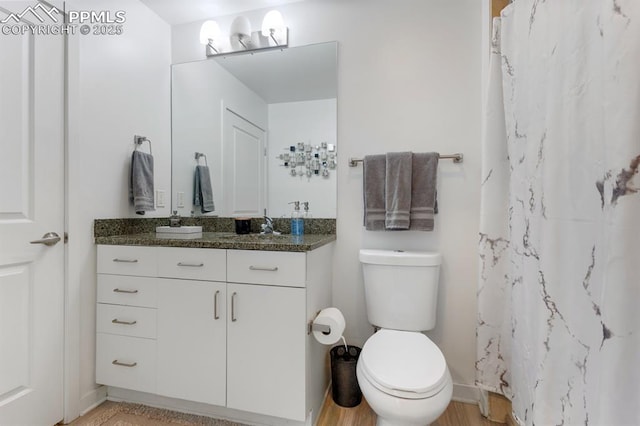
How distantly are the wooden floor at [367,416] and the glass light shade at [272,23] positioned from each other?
86.3 inches

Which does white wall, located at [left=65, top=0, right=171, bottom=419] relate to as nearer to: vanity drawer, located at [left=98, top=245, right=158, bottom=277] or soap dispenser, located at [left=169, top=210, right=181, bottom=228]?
vanity drawer, located at [left=98, top=245, right=158, bottom=277]

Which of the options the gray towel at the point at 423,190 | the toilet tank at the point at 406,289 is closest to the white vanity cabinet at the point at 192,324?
the toilet tank at the point at 406,289

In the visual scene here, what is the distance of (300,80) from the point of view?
1842 mm

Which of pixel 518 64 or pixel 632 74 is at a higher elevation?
pixel 518 64

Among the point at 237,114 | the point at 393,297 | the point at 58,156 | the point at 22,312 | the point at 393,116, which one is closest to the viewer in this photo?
the point at 22,312

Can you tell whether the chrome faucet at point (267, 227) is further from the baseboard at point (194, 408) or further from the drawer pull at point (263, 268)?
the baseboard at point (194, 408)

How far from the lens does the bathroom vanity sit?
1.30 meters

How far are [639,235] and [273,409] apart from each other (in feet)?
4.62

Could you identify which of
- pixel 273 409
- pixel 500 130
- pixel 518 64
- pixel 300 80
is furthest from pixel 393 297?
pixel 300 80

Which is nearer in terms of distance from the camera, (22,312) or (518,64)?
(518,64)

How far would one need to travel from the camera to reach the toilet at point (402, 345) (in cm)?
104

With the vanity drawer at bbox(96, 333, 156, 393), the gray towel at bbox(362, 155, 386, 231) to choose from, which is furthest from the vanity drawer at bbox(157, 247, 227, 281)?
the gray towel at bbox(362, 155, 386, 231)

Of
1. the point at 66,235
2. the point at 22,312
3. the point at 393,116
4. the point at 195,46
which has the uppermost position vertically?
the point at 195,46

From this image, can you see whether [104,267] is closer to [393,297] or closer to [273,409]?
[273,409]
